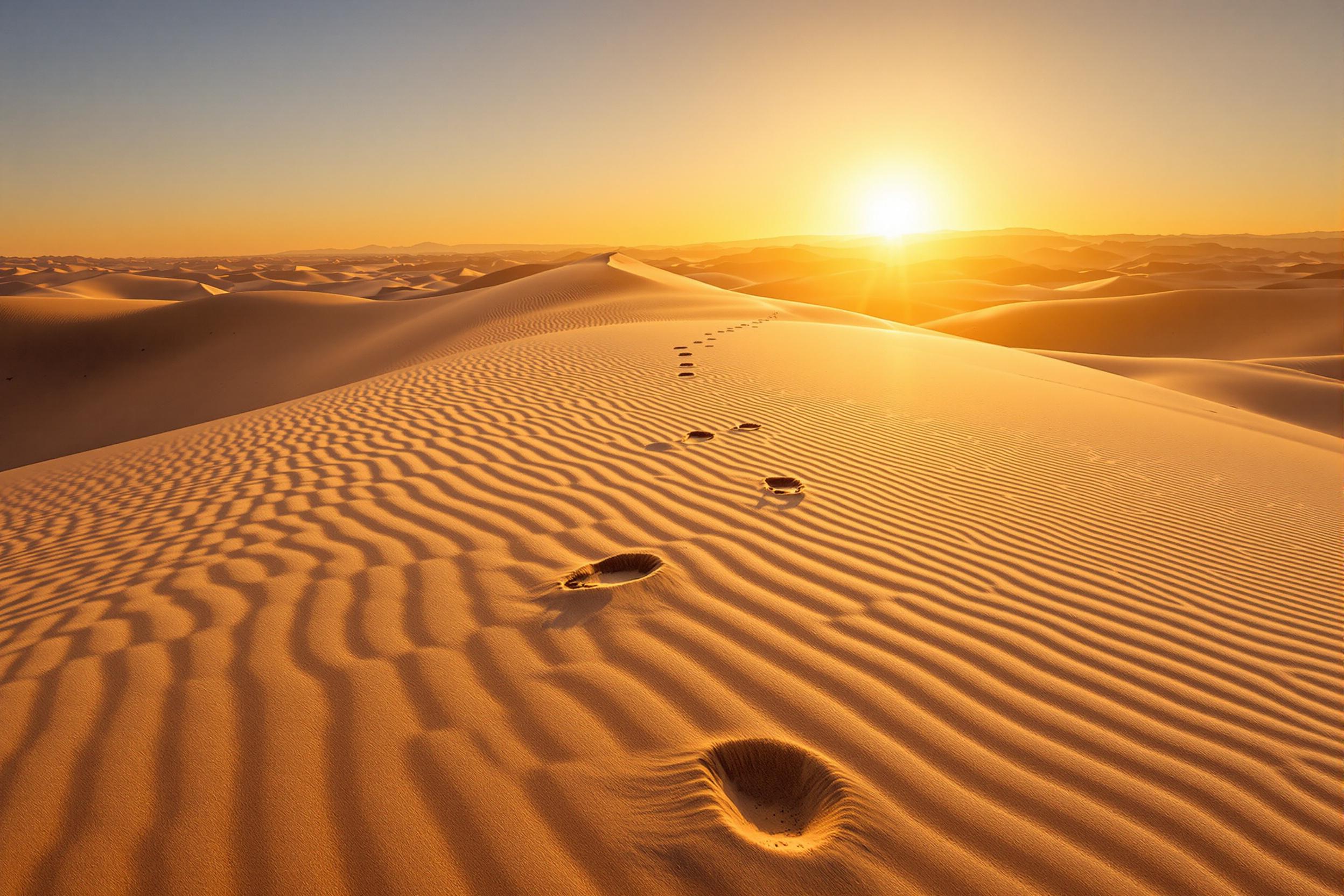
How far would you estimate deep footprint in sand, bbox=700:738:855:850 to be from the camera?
1.63 m

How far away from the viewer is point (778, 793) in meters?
1.82

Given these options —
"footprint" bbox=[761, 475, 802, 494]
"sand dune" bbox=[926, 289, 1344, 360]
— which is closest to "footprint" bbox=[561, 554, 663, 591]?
"footprint" bbox=[761, 475, 802, 494]

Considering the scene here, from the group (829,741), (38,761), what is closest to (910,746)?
(829,741)

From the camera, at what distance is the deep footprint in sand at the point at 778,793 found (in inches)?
64.2

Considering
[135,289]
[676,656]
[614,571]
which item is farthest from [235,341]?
[135,289]

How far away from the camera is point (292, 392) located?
53.8 feet

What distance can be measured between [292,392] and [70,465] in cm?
985

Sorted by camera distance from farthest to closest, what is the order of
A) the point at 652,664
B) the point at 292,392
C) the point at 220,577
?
the point at 292,392 → the point at 220,577 → the point at 652,664

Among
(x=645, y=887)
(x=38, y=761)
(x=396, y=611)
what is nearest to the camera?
(x=645, y=887)

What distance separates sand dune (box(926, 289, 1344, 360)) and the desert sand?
84.2ft

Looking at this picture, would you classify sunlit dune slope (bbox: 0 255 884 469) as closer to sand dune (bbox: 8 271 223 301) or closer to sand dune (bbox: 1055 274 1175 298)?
sand dune (bbox: 8 271 223 301)

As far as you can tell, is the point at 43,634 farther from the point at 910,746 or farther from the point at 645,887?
the point at 910,746

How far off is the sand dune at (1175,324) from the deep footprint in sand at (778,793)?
28982mm

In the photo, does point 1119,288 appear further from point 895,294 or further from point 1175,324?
point 895,294
